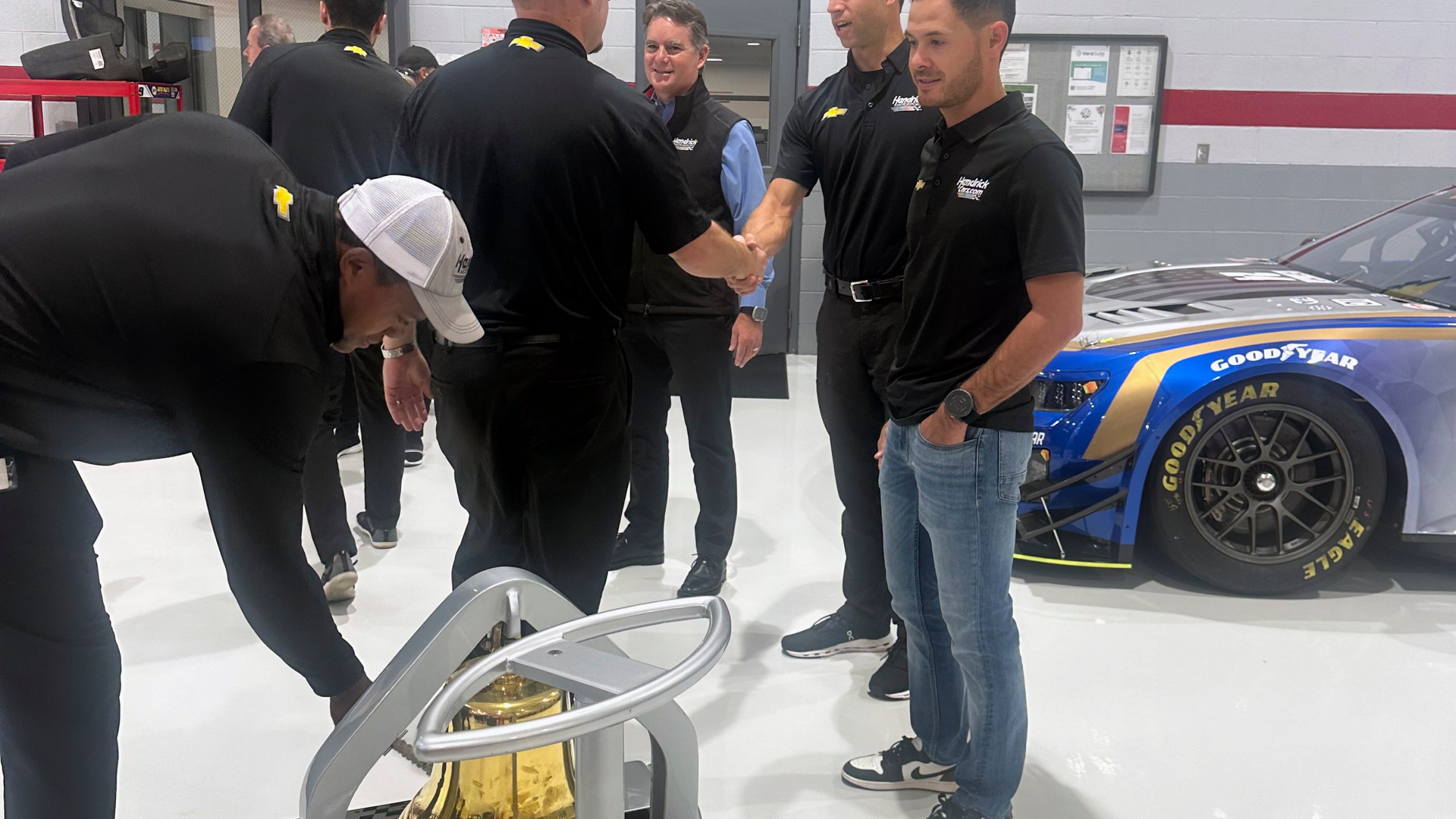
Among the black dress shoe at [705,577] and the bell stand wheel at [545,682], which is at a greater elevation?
the bell stand wheel at [545,682]

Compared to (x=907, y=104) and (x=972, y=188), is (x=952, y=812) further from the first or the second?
(x=907, y=104)

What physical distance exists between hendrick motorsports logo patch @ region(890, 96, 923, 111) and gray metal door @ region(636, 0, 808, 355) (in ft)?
12.5

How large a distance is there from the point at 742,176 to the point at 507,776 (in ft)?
9.21

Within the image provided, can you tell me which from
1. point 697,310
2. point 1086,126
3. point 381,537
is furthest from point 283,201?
point 1086,126

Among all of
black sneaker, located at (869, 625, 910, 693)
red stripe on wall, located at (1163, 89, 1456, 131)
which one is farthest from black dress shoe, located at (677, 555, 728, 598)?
red stripe on wall, located at (1163, 89, 1456, 131)

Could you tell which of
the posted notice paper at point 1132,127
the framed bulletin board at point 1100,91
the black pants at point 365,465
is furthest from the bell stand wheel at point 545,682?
the posted notice paper at point 1132,127

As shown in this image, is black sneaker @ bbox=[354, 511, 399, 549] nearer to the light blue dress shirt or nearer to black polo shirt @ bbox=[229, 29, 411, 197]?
black polo shirt @ bbox=[229, 29, 411, 197]

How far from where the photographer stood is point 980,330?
73.7 inches

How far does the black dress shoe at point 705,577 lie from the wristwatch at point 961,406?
62.4 inches

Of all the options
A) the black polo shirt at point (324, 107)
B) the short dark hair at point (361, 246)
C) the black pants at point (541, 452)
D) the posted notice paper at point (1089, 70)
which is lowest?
the black pants at point (541, 452)

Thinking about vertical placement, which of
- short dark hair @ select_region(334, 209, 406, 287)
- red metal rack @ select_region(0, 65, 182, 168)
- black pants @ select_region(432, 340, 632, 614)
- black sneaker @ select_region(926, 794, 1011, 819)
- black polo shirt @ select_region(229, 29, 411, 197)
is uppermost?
red metal rack @ select_region(0, 65, 182, 168)

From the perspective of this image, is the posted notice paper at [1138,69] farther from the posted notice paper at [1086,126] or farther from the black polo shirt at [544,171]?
the black polo shirt at [544,171]

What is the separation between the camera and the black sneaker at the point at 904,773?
2.29 metres

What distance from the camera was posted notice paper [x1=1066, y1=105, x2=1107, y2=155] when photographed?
21.2 ft
